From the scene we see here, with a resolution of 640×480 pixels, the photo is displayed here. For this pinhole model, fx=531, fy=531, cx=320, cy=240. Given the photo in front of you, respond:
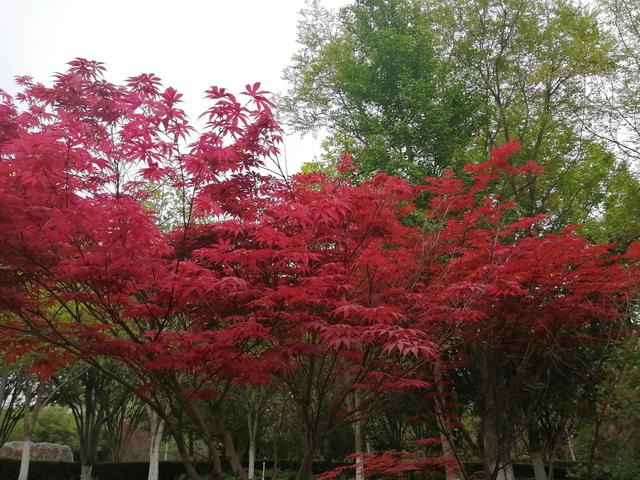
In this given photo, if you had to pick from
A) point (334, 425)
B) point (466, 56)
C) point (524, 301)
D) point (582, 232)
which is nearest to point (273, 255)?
point (334, 425)

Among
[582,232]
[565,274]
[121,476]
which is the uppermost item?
[582,232]

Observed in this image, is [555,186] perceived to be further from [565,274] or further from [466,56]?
[565,274]

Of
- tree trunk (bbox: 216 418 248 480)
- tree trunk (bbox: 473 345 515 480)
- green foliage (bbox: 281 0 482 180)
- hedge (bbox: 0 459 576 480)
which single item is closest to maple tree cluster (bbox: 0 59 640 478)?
tree trunk (bbox: 216 418 248 480)

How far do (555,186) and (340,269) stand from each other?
1117 cm

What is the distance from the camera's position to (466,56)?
51.4 feet

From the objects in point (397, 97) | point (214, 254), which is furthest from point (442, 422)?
point (397, 97)

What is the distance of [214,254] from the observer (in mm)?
5094

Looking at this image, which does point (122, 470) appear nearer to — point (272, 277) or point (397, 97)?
point (397, 97)

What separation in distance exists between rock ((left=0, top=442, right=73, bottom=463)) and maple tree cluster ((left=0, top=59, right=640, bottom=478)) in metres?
22.4

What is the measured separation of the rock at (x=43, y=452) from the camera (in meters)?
24.8

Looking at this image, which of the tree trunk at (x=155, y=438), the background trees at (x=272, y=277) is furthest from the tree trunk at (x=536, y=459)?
the tree trunk at (x=155, y=438)

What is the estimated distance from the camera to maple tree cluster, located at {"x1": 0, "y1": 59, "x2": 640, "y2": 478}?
4781 millimetres

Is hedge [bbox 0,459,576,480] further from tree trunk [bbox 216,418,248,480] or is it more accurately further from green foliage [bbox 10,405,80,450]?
tree trunk [bbox 216,418,248,480]

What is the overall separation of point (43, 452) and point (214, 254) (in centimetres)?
2515
